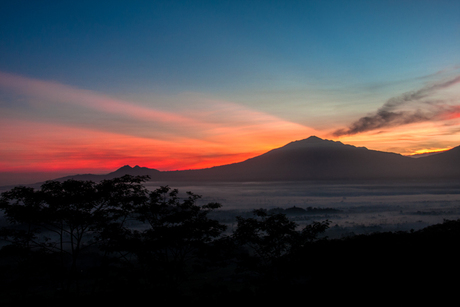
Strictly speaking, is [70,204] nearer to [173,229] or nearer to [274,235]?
[173,229]

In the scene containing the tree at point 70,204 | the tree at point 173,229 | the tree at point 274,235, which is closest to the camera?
the tree at point 70,204

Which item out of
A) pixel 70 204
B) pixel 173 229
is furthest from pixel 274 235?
pixel 70 204

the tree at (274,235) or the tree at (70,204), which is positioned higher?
the tree at (70,204)

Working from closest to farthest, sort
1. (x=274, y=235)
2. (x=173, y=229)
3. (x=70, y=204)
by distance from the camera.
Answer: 1. (x=274, y=235)
2. (x=70, y=204)
3. (x=173, y=229)

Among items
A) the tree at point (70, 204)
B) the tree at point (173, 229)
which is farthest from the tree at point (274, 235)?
the tree at point (70, 204)

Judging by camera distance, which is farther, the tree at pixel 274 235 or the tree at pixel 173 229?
the tree at pixel 173 229

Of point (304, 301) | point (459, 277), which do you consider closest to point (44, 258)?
point (304, 301)

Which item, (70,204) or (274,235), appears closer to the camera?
(274,235)

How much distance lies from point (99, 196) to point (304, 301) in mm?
10589

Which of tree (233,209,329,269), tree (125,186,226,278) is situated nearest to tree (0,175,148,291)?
tree (125,186,226,278)

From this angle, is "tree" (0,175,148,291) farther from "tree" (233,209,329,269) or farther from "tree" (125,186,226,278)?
"tree" (233,209,329,269)

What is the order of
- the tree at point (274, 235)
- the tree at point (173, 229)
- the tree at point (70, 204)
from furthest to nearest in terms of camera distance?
1. the tree at point (173, 229)
2. the tree at point (274, 235)
3. the tree at point (70, 204)

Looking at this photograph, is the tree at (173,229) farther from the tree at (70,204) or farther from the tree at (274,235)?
the tree at (274,235)

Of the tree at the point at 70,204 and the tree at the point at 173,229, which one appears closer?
the tree at the point at 70,204
